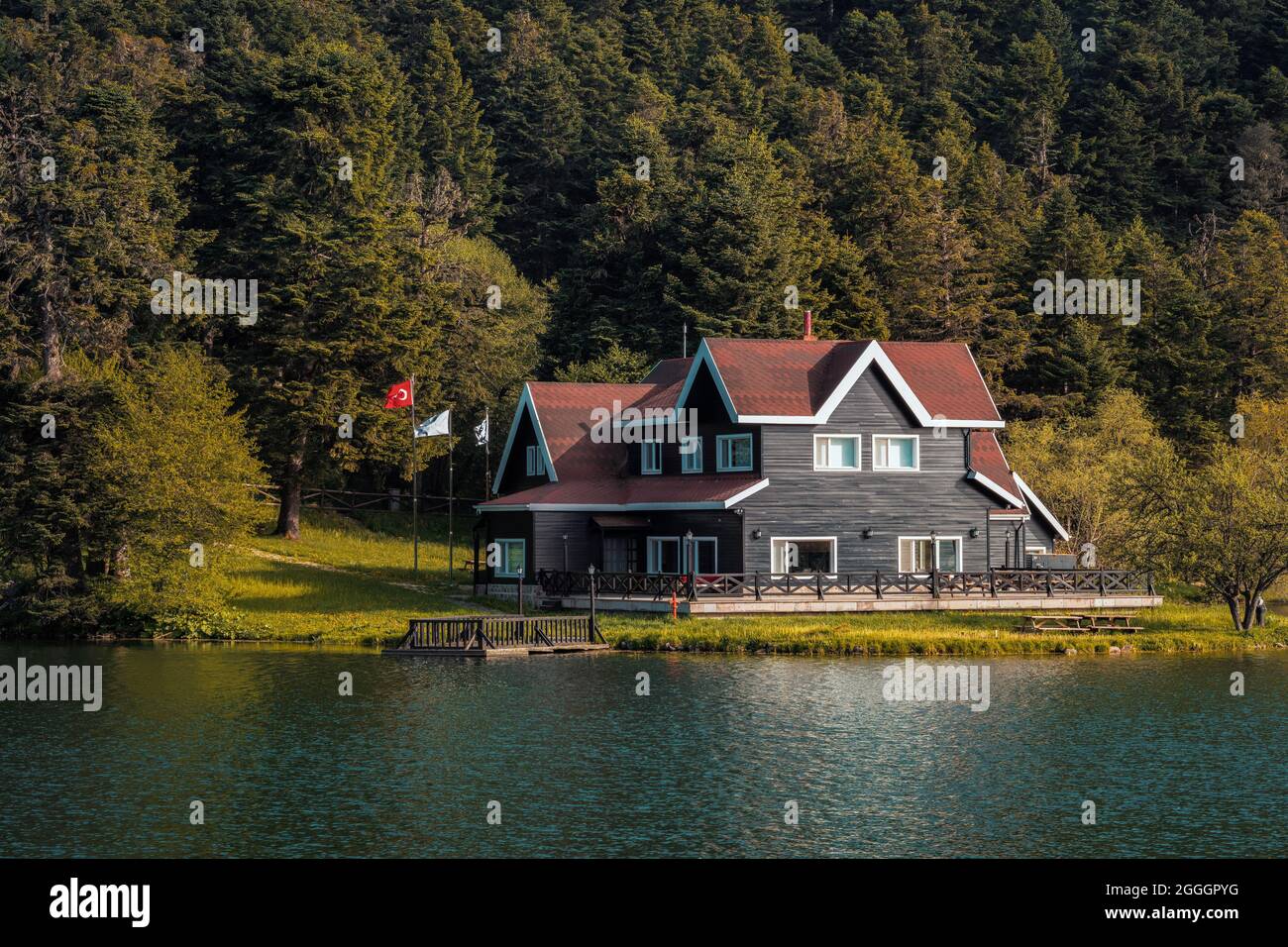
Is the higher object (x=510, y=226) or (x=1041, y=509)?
(x=510, y=226)

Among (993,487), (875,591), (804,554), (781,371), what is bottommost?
(875,591)

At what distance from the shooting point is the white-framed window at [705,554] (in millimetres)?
58656

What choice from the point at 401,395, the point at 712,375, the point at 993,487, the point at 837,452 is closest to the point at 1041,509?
the point at 993,487

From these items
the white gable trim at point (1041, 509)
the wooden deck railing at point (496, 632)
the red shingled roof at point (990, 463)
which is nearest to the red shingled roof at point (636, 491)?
the wooden deck railing at point (496, 632)

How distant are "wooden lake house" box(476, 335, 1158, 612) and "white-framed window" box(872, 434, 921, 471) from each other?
5 cm

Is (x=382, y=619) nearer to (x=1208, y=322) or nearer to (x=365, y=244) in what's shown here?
(x=365, y=244)

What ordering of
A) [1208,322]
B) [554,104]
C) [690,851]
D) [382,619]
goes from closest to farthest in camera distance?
[690,851], [382,619], [1208,322], [554,104]

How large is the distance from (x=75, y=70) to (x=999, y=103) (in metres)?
79.8

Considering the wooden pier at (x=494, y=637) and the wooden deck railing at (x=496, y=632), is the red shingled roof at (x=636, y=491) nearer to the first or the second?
the wooden deck railing at (x=496, y=632)

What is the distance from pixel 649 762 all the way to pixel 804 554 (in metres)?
25.5

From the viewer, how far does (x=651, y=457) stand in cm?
6450

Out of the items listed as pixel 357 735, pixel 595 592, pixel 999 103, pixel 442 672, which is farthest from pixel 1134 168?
pixel 357 735

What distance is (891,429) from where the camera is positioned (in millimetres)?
59812

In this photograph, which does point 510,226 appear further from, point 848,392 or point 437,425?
point 848,392
